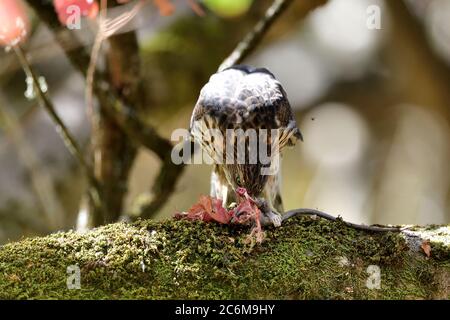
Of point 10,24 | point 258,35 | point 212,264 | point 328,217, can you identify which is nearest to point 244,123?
point 328,217

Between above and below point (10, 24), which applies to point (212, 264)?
below

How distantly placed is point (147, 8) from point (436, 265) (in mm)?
3013

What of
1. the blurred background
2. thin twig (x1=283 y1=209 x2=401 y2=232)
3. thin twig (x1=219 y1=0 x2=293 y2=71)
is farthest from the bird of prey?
the blurred background

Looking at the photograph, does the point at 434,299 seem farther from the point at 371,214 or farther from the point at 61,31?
the point at 371,214

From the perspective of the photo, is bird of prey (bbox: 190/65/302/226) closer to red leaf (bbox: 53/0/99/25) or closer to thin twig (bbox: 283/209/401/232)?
thin twig (bbox: 283/209/401/232)

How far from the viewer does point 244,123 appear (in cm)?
380

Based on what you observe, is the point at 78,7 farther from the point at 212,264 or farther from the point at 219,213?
the point at 212,264

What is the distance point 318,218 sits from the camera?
333 centimetres

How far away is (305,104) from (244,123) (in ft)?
14.7

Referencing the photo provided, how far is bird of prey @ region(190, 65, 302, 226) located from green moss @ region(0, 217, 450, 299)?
0.73 m

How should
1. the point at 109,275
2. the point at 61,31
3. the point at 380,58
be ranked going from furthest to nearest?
the point at 380,58
the point at 61,31
the point at 109,275

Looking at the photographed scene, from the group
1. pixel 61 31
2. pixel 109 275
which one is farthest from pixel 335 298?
pixel 61 31

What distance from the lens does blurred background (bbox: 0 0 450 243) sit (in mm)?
5926

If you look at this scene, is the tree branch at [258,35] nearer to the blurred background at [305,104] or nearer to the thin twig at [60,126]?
the blurred background at [305,104]
